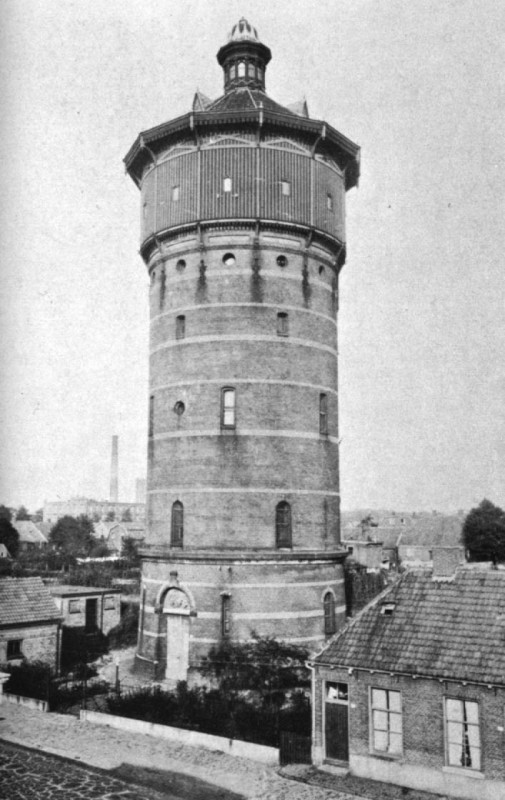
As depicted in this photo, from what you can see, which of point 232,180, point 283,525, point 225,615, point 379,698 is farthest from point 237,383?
point 379,698

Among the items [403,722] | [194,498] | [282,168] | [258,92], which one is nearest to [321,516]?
[194,498]

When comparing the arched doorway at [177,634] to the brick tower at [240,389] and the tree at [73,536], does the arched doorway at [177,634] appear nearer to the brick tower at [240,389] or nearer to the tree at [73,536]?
the brick tower at [240,389]

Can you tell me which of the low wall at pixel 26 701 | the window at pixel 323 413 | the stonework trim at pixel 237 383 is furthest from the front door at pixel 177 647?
the window at pixel 323 413

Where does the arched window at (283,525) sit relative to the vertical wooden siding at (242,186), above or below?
below

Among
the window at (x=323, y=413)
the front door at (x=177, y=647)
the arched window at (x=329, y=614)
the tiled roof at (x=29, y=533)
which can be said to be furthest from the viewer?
the tiled roof at (x=29, y=533)

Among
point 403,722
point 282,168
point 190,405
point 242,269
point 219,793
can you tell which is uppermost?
point 282,168

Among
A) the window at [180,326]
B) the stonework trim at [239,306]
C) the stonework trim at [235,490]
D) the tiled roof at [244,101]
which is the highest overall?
the tiled roof at [244,101]

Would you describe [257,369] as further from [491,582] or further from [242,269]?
[491,582]
